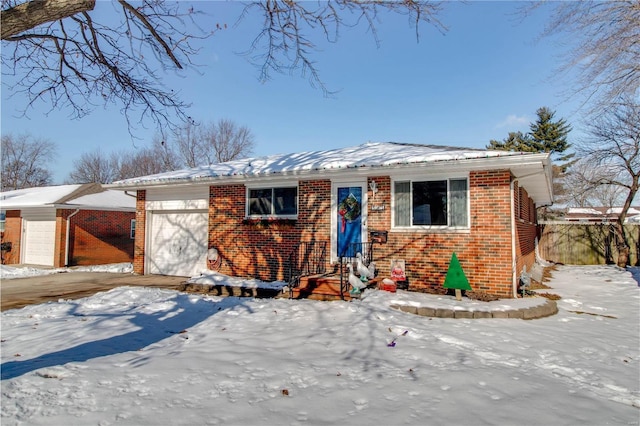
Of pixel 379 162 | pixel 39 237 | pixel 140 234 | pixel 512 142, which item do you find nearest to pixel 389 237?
pixel 379 162

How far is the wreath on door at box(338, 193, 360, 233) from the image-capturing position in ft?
29.5

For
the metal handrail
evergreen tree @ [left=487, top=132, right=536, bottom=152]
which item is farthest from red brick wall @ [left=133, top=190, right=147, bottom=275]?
evergreen tree @ [left=487, top=132, right=536, bottom=152]

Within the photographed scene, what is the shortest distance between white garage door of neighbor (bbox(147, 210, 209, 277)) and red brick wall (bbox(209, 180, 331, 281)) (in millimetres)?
755

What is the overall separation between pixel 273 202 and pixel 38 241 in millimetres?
13302

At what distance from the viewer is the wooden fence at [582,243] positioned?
16.4m

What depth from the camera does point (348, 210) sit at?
9023mm

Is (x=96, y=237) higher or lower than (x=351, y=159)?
lower

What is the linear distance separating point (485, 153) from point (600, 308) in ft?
13.5

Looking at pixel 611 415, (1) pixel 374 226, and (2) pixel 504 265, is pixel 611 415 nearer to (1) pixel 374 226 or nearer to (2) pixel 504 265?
(2) pixel 504 265

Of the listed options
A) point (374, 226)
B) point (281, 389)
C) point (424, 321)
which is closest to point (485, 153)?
point (374, 226)

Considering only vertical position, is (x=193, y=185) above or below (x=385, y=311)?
above

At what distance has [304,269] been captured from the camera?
30.9 ft

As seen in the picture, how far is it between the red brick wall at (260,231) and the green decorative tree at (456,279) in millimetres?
3185

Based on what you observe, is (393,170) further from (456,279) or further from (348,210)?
(456,279)
